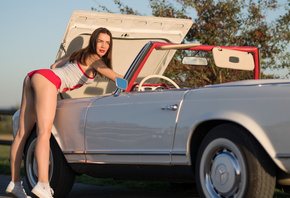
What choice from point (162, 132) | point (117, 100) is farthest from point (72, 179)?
point (162, 132)

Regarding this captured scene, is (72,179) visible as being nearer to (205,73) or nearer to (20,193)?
(20,193)

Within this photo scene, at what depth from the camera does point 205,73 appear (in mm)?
11352

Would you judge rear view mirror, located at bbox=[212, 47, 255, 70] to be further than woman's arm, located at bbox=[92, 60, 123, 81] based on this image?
No

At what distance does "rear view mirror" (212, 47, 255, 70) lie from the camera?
5.41 metres

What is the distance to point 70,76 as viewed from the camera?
5.67 meters

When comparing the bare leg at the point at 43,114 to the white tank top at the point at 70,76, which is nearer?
the bare leg at the point at 43,114

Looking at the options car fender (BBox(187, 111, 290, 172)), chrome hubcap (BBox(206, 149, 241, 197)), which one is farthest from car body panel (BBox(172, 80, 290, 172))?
chrome hubcap (BBox(206, 149, 241, 197))

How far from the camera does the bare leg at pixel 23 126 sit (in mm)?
5598

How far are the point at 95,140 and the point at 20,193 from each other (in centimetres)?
102

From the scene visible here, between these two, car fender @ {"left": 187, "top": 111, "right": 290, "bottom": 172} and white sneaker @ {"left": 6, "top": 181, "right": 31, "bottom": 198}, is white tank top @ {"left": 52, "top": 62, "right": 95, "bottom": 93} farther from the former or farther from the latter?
car fender @ {"left": 187, "top": 111, "right": 290, "bottom": 172}

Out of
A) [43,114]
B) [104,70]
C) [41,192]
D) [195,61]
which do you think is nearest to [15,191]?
[41,192]

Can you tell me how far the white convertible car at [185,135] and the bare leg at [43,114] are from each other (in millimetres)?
203

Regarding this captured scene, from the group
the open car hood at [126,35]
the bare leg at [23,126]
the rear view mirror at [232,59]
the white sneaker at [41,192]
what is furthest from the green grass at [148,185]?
the white sneaker at [41,192]

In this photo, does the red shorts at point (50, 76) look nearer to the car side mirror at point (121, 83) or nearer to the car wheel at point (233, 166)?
the car side mirror at point (121, 83)
